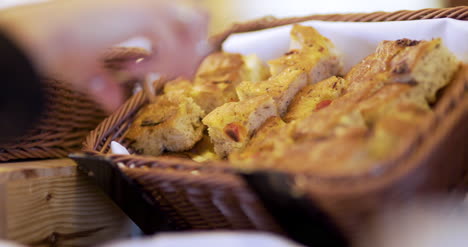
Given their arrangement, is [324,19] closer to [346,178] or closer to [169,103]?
[169,103]

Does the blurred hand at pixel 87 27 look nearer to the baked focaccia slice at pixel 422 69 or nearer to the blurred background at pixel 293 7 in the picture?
the baked focaccia slice at pixel 422 69

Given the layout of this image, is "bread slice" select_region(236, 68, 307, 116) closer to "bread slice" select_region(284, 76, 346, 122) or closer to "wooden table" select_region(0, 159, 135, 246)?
"bread slice" select_region(284, 76, 346, 122)

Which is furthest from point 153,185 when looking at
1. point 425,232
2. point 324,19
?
point 324,19

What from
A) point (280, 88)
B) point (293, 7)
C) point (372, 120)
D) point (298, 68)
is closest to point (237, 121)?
point (280, 88)

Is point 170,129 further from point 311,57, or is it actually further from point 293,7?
point 293,7

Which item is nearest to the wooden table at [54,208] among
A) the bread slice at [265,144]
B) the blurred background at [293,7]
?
the bread slice at [265,144]

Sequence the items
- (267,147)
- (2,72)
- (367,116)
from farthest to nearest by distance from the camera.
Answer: (2,72), (267,147), (367,116)
